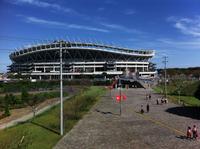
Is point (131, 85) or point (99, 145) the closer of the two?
point (99, 145)

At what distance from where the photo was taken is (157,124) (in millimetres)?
45406

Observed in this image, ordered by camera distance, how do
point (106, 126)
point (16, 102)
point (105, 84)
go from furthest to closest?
point (105, 84) → point (16, 102) → point (106, 126)

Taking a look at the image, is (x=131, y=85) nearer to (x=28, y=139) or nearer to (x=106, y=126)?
(x=106, y=126)

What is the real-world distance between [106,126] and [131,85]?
126m

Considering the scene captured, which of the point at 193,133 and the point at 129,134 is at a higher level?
the point at 193,133

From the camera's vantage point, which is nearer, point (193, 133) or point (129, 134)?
point (193, 133)

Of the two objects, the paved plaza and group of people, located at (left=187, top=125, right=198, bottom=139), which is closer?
the paved plaza

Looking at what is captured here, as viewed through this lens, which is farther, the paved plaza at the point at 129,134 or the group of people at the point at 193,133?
the group of people at the point at 193,133

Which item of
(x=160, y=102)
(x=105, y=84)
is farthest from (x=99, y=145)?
(x=105, y=84)

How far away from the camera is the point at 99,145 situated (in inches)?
1304

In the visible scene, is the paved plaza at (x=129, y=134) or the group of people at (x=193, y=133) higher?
the group of people at (x=193, y=133)

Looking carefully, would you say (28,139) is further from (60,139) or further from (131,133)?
(131,133)

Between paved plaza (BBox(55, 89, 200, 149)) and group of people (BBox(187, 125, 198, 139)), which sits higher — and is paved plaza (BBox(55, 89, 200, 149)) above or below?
below

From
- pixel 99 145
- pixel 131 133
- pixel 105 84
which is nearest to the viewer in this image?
pixel 99 145
